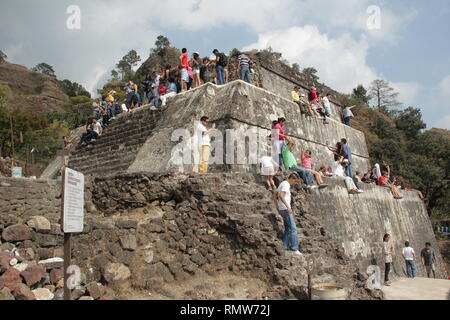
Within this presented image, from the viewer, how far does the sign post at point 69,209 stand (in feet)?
11.8

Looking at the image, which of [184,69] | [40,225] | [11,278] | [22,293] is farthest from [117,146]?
[22,293]

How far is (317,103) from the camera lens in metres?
12.3

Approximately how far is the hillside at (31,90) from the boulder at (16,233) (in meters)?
42.5

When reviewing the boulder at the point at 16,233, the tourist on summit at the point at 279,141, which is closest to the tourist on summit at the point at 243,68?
the tourist on summit at the point at 279,141

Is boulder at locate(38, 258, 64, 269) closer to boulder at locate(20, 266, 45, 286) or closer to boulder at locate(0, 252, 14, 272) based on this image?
boulder at locate(20, 266, 45, 286)

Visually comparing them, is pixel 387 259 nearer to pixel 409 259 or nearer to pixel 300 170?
pixel 409 259

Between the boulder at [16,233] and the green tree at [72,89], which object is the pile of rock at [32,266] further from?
the green tree at [72,89]

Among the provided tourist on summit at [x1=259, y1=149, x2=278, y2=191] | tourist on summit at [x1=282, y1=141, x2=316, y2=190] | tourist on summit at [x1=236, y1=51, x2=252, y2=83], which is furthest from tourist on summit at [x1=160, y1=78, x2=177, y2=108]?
tourist on summit at [x1=259, y1=149, x2=278, y2=191]

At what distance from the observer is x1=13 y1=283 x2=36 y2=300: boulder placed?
3.88 m

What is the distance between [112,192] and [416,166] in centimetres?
2397

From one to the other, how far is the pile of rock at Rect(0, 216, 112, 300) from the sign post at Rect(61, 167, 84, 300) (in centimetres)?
70

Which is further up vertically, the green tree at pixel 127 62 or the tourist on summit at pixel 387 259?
the green tree at pixel 127 62
